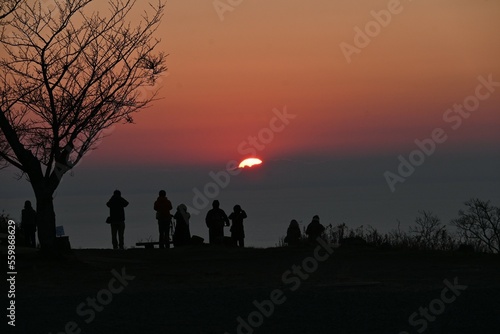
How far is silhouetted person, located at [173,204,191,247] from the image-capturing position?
1238 inches

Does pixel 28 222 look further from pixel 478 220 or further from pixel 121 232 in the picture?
pixel 478 220

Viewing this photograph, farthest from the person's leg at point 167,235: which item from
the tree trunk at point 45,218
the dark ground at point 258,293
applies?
the tree trunk at point 45,218

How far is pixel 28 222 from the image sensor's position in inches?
1268

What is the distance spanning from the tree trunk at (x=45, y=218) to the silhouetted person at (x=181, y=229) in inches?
284

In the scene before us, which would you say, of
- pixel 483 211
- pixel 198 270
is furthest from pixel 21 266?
pixel 483 211

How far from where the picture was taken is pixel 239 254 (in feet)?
90.2

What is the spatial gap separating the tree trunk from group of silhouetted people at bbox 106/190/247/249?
6022 mm

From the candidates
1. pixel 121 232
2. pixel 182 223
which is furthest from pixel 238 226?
pixel 121 232

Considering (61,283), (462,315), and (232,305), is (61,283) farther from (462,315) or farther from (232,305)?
(462,315)

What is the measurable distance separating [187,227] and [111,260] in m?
6.00

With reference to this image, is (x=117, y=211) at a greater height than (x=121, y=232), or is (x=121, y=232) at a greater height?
(x=117, y=211)

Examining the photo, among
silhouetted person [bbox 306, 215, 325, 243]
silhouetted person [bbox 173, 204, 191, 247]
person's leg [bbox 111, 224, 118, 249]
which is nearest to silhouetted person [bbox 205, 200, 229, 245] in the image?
silhouetted person [bbox 173, 204, 191, 247]

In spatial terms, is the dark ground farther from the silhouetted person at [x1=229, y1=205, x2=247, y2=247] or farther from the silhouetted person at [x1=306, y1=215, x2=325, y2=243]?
the silhouetted person at [x1=229, y1=205, x2=247, y2=247]

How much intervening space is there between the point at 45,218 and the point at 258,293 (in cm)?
904
